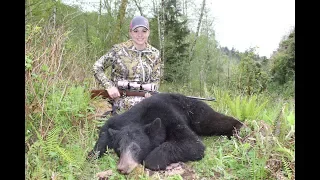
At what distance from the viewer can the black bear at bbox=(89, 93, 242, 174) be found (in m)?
3.65

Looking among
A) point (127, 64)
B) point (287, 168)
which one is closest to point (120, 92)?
point (127, 64)

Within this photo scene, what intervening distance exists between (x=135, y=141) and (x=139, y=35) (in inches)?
90.7

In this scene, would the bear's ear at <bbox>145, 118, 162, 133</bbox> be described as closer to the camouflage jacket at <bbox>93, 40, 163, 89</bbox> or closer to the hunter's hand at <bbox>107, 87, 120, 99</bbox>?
the hunter's hand at <bbox>107, 87, 120, 99</bbox>

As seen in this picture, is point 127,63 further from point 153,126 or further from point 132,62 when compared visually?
point 153,126

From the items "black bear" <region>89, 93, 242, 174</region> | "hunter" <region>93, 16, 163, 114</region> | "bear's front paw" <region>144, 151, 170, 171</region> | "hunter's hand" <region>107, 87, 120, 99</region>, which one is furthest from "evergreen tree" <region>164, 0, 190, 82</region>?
"bear's front paw" <region>144, 151, 170, 171</region>

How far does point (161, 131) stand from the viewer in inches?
156

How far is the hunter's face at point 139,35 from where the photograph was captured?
17.8 feet

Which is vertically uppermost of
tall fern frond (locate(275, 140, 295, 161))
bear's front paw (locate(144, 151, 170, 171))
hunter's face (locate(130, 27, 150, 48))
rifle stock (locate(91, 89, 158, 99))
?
hunter's face (locate(130, 27, 150, 48))

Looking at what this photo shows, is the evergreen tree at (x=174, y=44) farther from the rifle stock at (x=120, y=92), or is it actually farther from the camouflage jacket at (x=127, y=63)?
the rifle stock at (x=120, y=92)

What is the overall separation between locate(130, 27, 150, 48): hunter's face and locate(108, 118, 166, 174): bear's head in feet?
6.37

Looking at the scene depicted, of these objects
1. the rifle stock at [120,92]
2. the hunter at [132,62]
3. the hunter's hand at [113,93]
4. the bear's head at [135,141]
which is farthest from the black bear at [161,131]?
the hunter at [132,62]

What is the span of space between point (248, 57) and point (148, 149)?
6235mm
